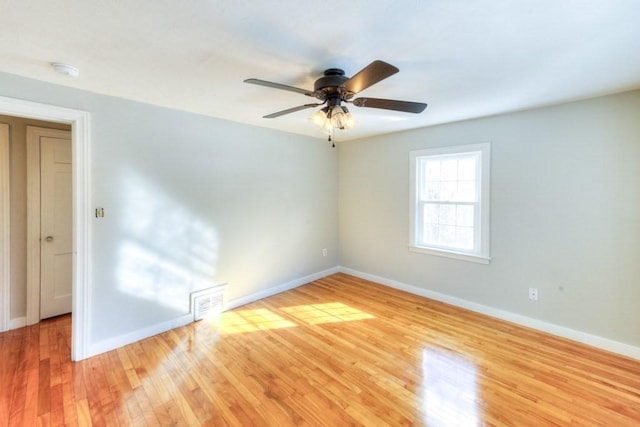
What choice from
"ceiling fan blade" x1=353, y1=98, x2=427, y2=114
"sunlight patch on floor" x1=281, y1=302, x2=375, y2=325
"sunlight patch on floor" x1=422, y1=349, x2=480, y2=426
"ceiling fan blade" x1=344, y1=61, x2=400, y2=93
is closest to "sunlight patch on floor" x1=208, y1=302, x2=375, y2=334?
"sunlight patch on floor" x1=281, y1=302, x2=375, y2=325

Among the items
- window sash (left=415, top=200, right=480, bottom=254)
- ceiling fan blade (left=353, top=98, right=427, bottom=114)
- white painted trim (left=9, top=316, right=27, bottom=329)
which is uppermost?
ceiling fan blade (left=353, top=98, right=427, bottom=114)

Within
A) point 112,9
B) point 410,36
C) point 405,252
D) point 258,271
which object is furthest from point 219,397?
point 405,252

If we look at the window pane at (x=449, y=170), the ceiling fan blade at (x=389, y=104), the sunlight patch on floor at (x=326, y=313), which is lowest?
the sunlight patch on floor at (x=326, y=313)

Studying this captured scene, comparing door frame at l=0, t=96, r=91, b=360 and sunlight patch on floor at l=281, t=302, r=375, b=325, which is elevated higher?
door frame at l=0, t=96, r=91, b=360

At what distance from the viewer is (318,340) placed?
110 inches

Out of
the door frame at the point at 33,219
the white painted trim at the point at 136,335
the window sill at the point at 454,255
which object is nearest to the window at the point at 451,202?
the window sill at the point at 454,255

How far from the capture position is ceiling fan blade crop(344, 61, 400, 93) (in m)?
1.46

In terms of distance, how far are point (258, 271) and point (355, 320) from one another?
1450mm

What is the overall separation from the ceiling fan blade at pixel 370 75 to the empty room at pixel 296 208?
0.09ft

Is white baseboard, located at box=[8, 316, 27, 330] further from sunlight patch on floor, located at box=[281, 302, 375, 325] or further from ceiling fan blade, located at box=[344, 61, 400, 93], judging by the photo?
ceiling fan blade, located at box=[344, 61, 400, 93]

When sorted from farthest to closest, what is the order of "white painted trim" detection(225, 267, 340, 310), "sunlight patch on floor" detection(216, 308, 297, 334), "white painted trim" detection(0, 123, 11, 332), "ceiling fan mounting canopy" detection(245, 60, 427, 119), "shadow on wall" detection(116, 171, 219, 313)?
"white painted trim" detection(225, 267, 340, 310), "sunlight patch on floor" detection(216, 308, 297, 334), "white painted trim" detection(0, 123, 11, 332), "shadow on wall" detection(116, 171, 219, 313), "ceiling fan mounting canopy" detection(245, 60, 427, 119)

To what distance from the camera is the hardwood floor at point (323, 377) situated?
1.87 metres

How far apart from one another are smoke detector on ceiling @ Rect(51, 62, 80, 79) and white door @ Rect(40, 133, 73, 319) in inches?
60.0

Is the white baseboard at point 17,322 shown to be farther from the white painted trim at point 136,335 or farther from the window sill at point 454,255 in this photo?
the window sill at point 454,255
